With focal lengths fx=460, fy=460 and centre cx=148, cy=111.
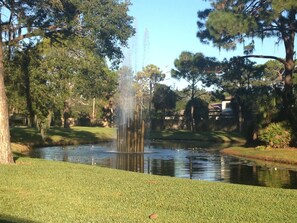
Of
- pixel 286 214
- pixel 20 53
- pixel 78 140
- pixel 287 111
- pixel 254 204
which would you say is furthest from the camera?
pixel 78 140

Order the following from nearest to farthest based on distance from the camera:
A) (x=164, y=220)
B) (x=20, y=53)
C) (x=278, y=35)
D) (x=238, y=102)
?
(x=164, y=220)
(x=20, y=53)
(x=278, y=35)
(x=238, y=102)

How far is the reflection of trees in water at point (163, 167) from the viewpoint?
1815cm

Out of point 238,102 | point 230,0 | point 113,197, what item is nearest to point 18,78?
point 230,0

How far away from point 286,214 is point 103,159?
1653cm

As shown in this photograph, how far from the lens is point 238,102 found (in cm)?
5522

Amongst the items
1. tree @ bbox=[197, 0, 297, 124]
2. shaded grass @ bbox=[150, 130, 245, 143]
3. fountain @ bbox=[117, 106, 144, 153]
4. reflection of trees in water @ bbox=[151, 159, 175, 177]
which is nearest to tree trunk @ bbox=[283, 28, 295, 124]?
tree @ bbox=[197, 0, 297, 124]

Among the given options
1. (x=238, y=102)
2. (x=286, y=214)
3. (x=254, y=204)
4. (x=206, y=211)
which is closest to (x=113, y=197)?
(x=206, y=211)

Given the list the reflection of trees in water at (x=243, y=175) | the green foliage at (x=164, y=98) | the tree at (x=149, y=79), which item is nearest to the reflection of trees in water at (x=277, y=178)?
the reflection of trees in water at (x=243, y=175)

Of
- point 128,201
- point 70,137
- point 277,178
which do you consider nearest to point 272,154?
point 277,178

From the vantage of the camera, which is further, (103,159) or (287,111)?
(287,111)

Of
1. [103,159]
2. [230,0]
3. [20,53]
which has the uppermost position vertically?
[230,0]

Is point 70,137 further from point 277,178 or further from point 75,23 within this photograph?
point 277,178

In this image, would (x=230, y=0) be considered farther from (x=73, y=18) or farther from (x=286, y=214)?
(x=286, y=214)

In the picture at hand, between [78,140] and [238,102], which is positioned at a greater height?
[238,102]
